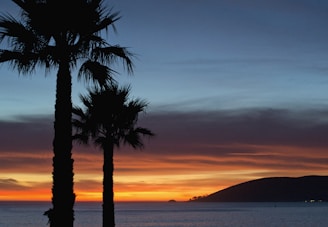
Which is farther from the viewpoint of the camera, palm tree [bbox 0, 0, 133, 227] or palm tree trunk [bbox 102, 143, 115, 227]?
palm tree trunk [bbox 102, 143, 115, 227]

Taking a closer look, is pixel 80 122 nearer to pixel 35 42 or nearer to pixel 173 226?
pixel 35 42

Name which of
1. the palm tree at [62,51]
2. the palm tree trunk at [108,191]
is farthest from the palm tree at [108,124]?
the palm tree at [62,51]

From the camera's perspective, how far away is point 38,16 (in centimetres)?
1750

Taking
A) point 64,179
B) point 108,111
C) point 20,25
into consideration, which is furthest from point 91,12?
point 108,111

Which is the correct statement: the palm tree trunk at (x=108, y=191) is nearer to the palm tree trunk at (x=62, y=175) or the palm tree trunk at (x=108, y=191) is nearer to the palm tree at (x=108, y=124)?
the palm tree at (x=108, y=124)

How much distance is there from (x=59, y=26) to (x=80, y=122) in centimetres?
1163

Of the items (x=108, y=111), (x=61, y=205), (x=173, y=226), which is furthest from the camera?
(x=173, y=226)

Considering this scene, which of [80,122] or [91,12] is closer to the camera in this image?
[91,12]

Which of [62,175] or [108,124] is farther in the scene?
[108,124]

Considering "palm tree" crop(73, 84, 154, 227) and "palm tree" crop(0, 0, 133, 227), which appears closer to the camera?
"palm tree" crop(0, 0, 133, 227)

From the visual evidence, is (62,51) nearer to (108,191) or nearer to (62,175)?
(62,175)

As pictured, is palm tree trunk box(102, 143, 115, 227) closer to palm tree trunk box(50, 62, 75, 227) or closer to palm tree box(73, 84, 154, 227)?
palm tree box(73, 84, 154, 227)

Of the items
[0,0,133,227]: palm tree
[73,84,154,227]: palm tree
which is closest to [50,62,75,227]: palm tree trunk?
[0,0,133,227]: palm tree

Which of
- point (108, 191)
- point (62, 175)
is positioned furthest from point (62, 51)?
point (108, 191)
